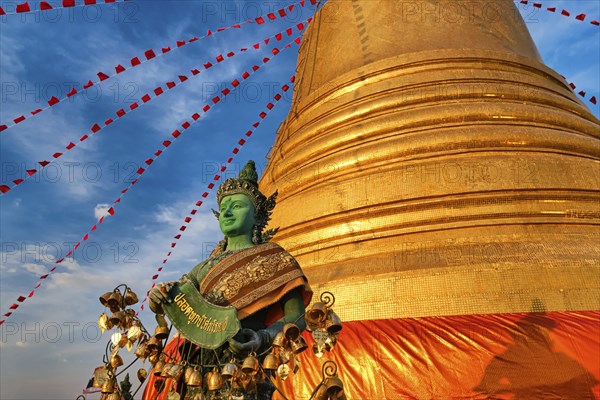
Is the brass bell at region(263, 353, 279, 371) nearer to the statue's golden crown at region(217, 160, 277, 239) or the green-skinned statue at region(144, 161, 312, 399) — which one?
the green-skinned statue at region(144, 161, 312, 399)

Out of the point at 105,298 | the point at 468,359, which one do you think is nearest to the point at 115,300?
the point at 105,298

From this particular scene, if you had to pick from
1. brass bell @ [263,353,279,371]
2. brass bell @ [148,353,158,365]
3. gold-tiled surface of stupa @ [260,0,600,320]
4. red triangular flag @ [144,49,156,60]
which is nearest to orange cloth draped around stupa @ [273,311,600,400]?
gold-tiled surface of stupa @ [260,0,600,320]

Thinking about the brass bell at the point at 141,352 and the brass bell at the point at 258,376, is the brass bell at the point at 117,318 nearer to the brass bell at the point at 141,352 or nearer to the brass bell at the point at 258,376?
the brass bell at the point at 141,352

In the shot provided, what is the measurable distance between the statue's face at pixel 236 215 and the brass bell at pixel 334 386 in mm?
1168

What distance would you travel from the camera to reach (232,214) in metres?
2.98

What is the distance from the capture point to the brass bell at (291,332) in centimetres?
211

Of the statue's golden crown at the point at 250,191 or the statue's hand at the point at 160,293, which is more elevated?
the statue's golden crown at the point at 250,191

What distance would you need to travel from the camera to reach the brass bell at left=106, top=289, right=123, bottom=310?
2439mm

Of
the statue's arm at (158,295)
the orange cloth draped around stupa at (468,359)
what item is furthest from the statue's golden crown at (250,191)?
the orange cloth draped around stupa at (468,359)

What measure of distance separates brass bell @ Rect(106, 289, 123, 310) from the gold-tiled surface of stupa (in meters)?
2.81

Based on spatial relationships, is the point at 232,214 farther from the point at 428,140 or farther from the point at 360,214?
the point at 428,140

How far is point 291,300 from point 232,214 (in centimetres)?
75

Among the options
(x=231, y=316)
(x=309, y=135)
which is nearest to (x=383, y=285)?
(x=231, y=316)

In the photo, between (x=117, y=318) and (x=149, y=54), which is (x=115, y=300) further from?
(x=149, y=54)
